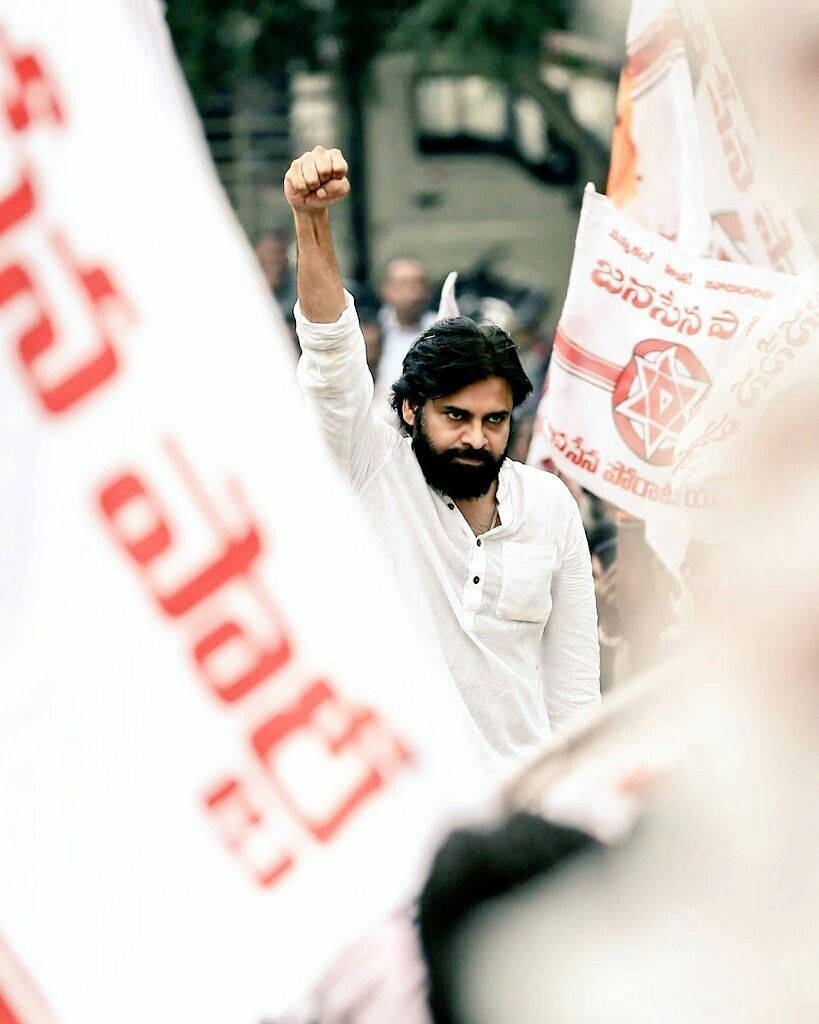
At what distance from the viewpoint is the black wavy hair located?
10.8 feet

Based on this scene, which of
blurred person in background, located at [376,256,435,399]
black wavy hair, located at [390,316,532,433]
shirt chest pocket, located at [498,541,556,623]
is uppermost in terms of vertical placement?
black wavy hair, located at [390,316,532,433]

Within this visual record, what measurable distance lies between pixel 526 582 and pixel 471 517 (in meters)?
0.14

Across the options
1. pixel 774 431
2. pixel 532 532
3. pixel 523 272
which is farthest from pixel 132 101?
pixel 523 272

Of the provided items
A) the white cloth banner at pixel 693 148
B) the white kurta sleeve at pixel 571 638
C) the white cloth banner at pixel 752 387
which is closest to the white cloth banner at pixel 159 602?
the white cloth banner at pixel 752 387

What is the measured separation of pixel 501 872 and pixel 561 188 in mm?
19491

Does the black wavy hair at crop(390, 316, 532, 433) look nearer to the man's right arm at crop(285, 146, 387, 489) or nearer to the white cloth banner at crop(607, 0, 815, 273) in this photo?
the man's right arm at crop(285, 146, 387, 489)

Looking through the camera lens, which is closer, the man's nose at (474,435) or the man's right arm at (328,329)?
the man's right arm at (328,329)

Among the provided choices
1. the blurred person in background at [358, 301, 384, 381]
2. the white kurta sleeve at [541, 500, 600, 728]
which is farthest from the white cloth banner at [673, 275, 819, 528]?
the blurred person in background at [358, 301, 384, 381]

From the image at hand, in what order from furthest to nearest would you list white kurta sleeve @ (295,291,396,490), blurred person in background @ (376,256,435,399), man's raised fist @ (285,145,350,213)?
1. blurred person in background @ (376,256,435,399)
2. white kurta sleeve @ (295,291,396,490)
3. man's raised fist @ (285,145,350,213)

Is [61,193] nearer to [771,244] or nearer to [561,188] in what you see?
[771,244]

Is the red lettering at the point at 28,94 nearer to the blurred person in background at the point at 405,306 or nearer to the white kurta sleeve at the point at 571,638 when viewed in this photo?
the white kurta sleeve at the point at 571,638

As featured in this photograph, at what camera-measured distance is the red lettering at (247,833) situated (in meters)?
1.48

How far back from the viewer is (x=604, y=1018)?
1282 millimetres

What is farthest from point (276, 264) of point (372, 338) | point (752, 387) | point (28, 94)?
point (28, 94)
